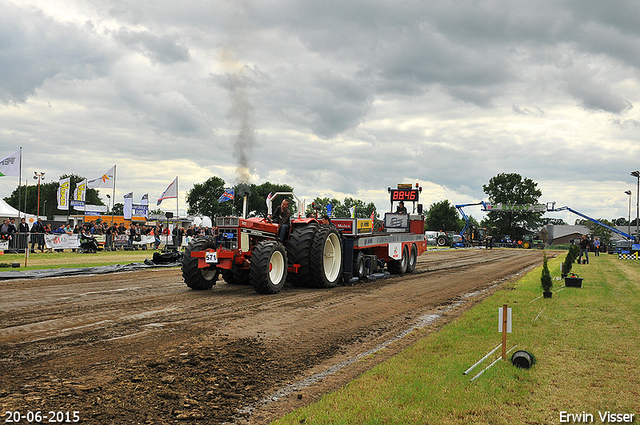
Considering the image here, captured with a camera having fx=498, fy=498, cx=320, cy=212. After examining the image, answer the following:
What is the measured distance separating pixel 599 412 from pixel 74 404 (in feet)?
14.8

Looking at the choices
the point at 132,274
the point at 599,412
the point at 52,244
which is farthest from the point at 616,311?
the point at 52,244

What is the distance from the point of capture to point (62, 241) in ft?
84.8

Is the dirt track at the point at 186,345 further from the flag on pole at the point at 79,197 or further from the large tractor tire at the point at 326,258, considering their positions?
the flag on pole at the point at 79,197

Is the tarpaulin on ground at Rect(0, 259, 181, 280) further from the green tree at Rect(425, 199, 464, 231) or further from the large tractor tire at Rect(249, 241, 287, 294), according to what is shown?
the green tree at Rect(425, 199, 464, 231)

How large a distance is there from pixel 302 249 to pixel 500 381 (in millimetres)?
7721

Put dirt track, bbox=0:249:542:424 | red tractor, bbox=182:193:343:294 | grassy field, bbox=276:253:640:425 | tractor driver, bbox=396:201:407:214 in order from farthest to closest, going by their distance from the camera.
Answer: tractor driver, bbox=396:201:407:214
red tractor, bbox=182:193:343:294
dirt track, bbox=0:249:542:424
grassy field, bbox=276:253:640:425

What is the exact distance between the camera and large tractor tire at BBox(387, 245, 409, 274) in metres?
18.4

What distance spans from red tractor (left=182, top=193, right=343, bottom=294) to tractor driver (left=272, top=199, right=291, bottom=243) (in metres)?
0.14

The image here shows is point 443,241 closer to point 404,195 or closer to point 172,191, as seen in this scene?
point 172,191

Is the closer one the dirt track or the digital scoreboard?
the dirt track

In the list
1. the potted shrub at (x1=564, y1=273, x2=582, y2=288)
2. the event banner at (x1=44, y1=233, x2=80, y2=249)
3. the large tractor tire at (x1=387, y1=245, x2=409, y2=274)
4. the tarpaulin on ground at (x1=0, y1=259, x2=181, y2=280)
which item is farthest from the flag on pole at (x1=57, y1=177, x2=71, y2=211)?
the potted shrub at (x1=564, y1=273, x2=582, y2=288)

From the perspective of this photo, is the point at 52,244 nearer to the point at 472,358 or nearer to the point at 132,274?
the point at 132,274

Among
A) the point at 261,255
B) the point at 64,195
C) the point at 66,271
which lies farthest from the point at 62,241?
the point at 261,255

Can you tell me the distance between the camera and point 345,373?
5555 mm
